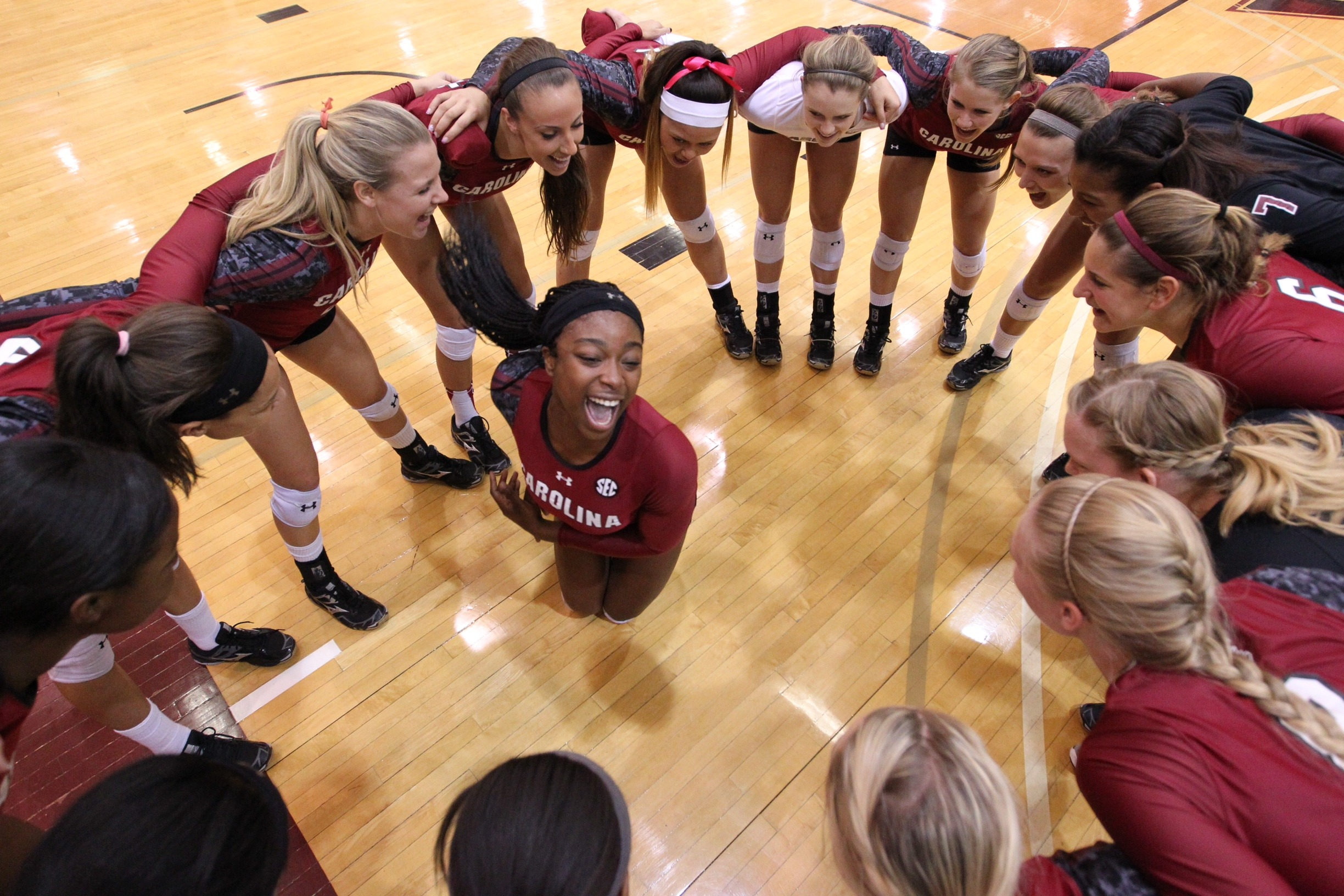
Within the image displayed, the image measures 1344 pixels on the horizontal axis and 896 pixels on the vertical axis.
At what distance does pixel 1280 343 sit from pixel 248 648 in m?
3.34

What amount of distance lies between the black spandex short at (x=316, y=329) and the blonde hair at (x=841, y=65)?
189 cm

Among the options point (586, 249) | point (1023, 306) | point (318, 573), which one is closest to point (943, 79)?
point (1023, 306)

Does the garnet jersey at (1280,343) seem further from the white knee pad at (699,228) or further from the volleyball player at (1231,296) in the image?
the white knee pad at (699,228)

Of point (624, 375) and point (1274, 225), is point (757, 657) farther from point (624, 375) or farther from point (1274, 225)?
point (1274, 225)

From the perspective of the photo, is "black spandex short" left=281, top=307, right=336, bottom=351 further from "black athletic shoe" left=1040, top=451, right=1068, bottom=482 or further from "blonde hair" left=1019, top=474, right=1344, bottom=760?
"black athletic shoe" left=1040, top=451, right=1068, bottom=482

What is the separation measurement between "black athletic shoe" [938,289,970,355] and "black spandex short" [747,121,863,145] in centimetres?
109

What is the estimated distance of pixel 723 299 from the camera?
3754mm

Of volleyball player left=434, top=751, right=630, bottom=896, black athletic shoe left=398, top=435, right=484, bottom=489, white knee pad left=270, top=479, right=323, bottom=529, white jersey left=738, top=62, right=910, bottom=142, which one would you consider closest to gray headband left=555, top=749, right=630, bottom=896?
volleyball player left=434, top=751, right=630, bottom=896

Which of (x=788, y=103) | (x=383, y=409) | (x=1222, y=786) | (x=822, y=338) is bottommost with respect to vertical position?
(x=822, y=338)

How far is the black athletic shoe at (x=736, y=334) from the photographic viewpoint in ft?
12.3

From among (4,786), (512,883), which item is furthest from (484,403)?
(512,883)

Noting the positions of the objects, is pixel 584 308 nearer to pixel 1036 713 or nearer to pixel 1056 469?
pixel 1036 713

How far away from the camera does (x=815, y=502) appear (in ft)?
10.3

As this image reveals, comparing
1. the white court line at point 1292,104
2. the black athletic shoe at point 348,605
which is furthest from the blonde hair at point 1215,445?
the white court line at point 1292,104
